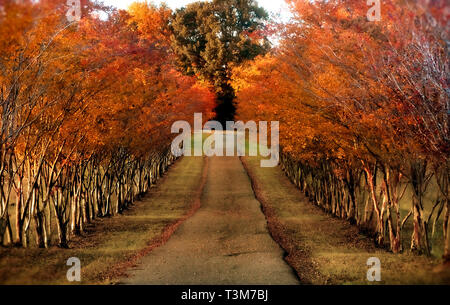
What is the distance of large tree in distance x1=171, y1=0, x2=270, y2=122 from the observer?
7550cm

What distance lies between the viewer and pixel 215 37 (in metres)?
76.0

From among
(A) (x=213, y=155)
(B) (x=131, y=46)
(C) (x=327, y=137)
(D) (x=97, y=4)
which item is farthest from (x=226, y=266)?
(A) (x=213, y=155)

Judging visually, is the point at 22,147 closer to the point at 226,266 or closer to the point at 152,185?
the point at 226,266

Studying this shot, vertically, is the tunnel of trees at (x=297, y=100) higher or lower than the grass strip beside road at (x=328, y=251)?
higher

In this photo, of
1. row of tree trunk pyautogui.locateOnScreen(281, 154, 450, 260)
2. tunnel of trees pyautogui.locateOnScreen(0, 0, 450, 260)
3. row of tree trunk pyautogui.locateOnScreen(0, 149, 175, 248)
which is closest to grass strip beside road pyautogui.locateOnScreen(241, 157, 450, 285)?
row of tree trunk pyautogui.locateOnScreen(281, 154, 450, 260)

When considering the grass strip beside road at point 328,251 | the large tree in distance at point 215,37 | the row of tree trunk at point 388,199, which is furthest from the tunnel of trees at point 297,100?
the large tree in distance at point 215,37

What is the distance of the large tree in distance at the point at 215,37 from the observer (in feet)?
248

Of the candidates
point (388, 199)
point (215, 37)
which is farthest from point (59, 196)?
point (215, 37)

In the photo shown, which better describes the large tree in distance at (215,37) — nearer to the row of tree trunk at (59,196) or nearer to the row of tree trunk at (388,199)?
the row of tree trunk at (59,196)

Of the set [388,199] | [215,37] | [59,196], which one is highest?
[215,37]

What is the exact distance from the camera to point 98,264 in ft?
54.2

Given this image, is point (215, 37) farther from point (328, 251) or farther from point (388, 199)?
point (328, 251)

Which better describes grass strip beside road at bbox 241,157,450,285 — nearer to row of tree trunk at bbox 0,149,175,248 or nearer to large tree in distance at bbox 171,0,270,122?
row of tree trunk at bbox 0,149,175,248
